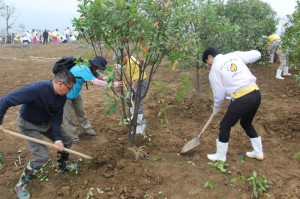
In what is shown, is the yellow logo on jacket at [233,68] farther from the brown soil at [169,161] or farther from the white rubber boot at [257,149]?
the brown soil at [169,161]

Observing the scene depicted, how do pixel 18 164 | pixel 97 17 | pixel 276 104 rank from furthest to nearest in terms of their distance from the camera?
1. pixel 276 104
2. pixel 18 164
3. pixel 97 17

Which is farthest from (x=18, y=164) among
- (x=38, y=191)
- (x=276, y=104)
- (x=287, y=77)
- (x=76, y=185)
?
(x=287, y=77)

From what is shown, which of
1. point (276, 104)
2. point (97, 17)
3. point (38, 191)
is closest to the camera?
point (97, 17)

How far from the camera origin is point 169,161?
13.5ft

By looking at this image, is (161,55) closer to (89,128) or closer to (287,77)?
(89,128)

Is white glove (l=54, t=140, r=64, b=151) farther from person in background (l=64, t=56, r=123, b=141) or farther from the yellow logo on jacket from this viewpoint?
the yellow logo on jacket

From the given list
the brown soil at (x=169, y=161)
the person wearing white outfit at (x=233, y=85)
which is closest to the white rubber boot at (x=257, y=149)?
the brown soil at (x=169, y=161)

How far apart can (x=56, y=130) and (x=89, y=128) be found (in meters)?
1.58

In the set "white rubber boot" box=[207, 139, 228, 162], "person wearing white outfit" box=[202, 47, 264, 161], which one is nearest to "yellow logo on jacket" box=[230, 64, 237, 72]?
"person wearing white outfit" box=[202, 47, 264, 161]

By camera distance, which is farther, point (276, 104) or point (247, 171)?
point (276, 104)

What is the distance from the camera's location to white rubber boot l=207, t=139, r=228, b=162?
13.2 feet

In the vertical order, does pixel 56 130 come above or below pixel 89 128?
above

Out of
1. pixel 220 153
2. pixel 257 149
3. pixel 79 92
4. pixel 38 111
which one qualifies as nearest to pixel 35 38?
pixel 79 92

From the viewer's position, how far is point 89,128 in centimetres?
514
